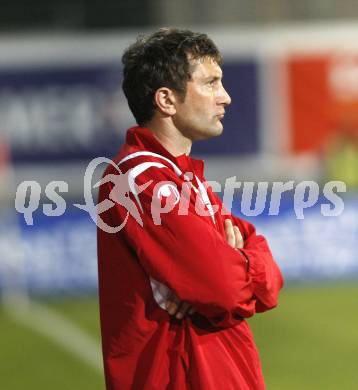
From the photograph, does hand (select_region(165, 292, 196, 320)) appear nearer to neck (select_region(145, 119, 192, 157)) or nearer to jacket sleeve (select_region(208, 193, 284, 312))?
jacket sleeve (select_region(208, 193, 284, 312))

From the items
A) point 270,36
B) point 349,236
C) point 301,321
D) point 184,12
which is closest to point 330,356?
point 301,321

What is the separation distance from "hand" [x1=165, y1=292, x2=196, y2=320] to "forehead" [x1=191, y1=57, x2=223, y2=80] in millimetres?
692

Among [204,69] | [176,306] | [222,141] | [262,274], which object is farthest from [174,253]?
[222,141]

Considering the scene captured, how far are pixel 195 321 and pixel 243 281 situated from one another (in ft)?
0.64

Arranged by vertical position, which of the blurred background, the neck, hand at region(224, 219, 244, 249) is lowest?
the blurred background

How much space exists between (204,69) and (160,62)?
15cm

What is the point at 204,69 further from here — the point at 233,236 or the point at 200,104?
the point at 233,236

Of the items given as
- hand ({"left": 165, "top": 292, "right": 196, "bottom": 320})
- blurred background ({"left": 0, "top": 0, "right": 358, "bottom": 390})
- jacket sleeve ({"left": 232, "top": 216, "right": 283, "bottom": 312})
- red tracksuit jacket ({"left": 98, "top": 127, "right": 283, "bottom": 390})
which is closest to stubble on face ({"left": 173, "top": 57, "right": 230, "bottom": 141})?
red tracksuit jacket ({"left": 98, "top": 127, "right": 283, "bottom": 390})

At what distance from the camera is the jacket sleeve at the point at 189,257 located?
2.83 metres

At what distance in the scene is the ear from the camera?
10.1 ft

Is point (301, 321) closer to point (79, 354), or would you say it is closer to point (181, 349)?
point (79, 354)

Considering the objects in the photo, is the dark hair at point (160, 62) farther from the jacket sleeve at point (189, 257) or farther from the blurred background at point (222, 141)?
the blurred background at point (222, 141)

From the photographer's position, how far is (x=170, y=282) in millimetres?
2826

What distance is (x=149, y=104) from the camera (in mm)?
3105
